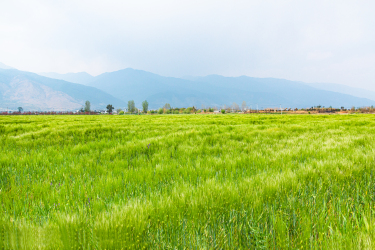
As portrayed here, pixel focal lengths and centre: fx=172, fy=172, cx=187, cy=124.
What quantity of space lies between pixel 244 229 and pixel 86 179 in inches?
98.1

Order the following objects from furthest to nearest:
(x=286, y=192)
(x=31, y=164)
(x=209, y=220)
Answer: (x=31, y=164)
(x=286, y=192)
(x=209, y=220)

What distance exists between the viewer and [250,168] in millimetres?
3066

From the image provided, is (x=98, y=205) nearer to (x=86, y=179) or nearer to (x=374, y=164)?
(x=86, y=179)

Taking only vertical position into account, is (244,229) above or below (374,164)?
below

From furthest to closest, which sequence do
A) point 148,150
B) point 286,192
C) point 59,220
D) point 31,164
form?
point 148,150
point 31,164
point 286,192
point 59,220

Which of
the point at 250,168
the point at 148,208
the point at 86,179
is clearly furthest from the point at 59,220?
the point at 250,168

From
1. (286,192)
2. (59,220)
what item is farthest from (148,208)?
(286,192)

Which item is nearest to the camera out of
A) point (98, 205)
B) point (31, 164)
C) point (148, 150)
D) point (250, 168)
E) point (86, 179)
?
point (98, 205)

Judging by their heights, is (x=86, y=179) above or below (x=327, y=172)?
below

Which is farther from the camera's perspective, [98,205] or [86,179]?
[86,179]

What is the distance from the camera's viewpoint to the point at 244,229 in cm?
146

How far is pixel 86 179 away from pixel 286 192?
9.52ft

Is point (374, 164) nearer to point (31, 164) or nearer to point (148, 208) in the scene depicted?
point (148, 208)

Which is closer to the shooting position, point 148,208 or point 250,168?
point 148,208
